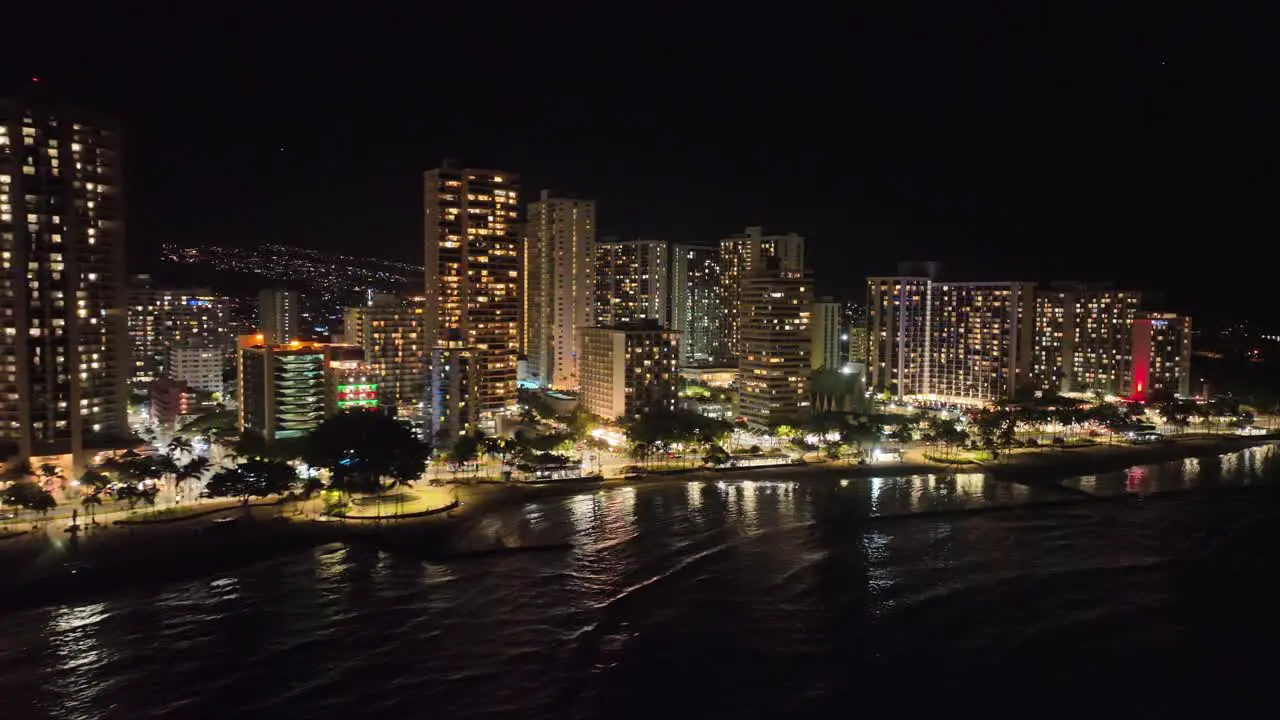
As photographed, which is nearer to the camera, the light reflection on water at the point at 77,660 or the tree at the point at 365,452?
the light reflection on water at the point at 77,660

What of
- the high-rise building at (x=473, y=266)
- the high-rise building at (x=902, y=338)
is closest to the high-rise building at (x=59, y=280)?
the high-rise building at (x=473, y=266)

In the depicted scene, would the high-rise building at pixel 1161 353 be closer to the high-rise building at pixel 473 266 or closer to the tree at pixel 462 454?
the high-rise building at pixel 473 266

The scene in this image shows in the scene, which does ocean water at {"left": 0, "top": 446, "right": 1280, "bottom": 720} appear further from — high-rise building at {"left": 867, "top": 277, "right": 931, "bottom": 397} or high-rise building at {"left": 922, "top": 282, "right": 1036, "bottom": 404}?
high-rise building at {"left": 867, "top": 277, "right": 931, "bottom": 397}

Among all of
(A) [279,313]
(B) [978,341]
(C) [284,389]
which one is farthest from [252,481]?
(B) [978,341]

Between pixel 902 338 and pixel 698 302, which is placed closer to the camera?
pixel 902 338

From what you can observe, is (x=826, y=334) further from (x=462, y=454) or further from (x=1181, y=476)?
(x=462, y=454)

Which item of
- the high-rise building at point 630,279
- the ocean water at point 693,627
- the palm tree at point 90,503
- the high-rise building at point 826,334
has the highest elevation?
the high-rise building at point 630,279

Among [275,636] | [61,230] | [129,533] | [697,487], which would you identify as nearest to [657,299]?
[697,487]
